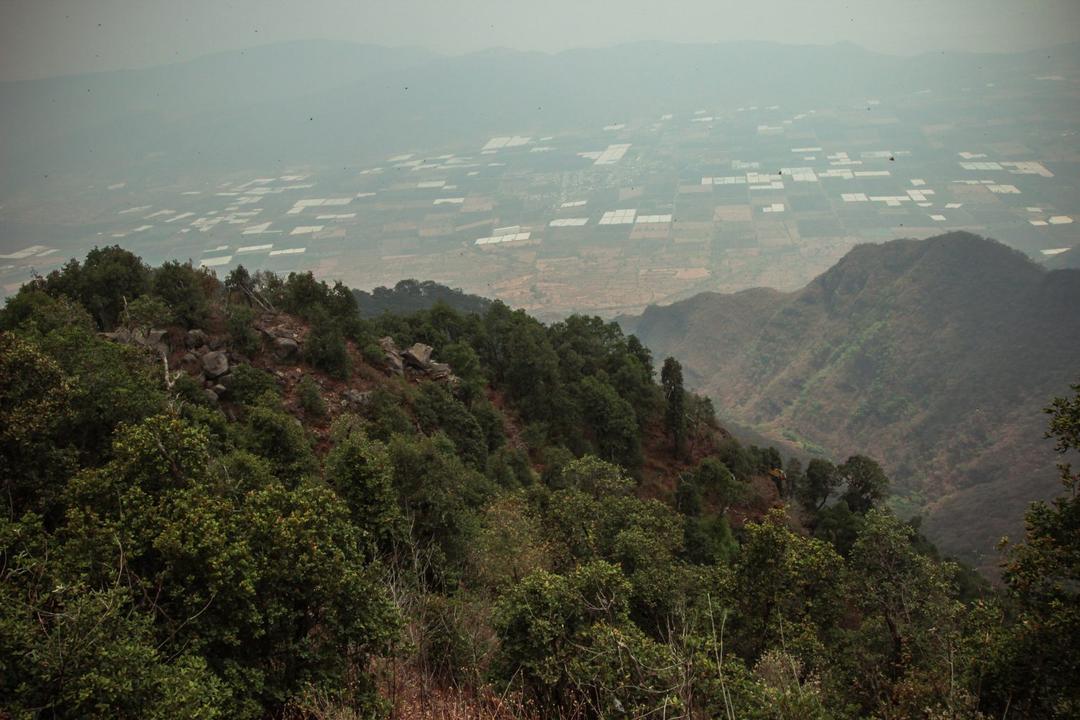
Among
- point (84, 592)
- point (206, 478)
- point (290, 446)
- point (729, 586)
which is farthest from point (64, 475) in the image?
point (729, 586)

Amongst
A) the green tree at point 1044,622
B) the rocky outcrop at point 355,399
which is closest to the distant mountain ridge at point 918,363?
the green tree at point 1044,622

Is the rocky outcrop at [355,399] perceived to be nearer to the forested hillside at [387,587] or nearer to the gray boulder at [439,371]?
the forested hillside at [387,587]

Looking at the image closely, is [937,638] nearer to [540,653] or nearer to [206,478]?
[540,653]

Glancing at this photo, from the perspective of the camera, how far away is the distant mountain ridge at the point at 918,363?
2400 inches

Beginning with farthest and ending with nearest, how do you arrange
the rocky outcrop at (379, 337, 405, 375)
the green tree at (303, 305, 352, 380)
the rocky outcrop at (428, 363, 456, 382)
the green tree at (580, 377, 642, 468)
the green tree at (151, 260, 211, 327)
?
the green tree at (580, 377, 642, 468) → the rocky outcrop at (428, 363, 456, 382) → the rocky outcrop at (379, 337, 405, 375) → the green tree at (303, 305, 352, 380) → the green tree at (151, 260, 211, 327)

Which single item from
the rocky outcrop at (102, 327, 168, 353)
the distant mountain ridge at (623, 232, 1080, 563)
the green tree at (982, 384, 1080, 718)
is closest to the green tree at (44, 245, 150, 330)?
the rocky outcrop at (102, 327, 168, 353)

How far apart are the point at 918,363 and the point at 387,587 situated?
8658 cm

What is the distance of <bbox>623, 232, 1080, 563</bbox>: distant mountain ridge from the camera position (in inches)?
2400

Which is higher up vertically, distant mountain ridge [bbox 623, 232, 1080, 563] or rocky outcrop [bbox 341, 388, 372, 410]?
rocky outcrop [bbox 341, 388, 372, 410]

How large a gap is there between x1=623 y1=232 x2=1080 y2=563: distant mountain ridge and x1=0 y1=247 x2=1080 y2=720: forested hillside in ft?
134

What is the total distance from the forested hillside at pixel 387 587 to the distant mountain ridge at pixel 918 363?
40951 millimetres

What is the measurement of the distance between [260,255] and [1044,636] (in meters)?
158

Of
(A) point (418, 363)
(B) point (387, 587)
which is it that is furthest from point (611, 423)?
(B) point (387, 587)

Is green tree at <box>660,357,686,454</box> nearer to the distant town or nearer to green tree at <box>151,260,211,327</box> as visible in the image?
green tree at <box>151,260,211,327</box>
